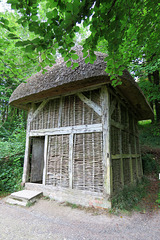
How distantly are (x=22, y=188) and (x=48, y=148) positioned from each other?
5.75 ft

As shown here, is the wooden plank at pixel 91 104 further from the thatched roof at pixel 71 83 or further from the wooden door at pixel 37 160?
the wooden door at pixel 37 160

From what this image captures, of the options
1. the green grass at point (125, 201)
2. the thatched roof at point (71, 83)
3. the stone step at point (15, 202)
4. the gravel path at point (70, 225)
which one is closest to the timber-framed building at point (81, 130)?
the thatched roof at point (71, 83)

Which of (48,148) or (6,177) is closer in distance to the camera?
(48,148)

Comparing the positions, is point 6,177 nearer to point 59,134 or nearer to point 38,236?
point 59,134

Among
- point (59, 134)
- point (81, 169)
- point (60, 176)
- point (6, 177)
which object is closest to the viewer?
point (81, 169)

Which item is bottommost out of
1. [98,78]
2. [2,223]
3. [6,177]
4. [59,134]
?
[2,223]

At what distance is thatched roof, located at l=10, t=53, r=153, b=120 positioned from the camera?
3.69 metres

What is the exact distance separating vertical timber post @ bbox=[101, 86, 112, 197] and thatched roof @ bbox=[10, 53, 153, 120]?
450 mm

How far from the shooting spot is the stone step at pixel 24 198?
160 inches

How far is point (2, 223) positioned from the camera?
3.07 m

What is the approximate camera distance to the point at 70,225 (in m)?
3.02

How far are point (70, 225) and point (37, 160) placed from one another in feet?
10.6

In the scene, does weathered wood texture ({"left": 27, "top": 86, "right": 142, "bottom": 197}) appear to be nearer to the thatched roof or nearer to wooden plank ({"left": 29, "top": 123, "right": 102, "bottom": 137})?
wooden plank ({"left": 29, "top": 123, "right": 102, "bottom": 137})

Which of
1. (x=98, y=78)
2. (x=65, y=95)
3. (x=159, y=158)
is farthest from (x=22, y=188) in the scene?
(x=159, y=158)
